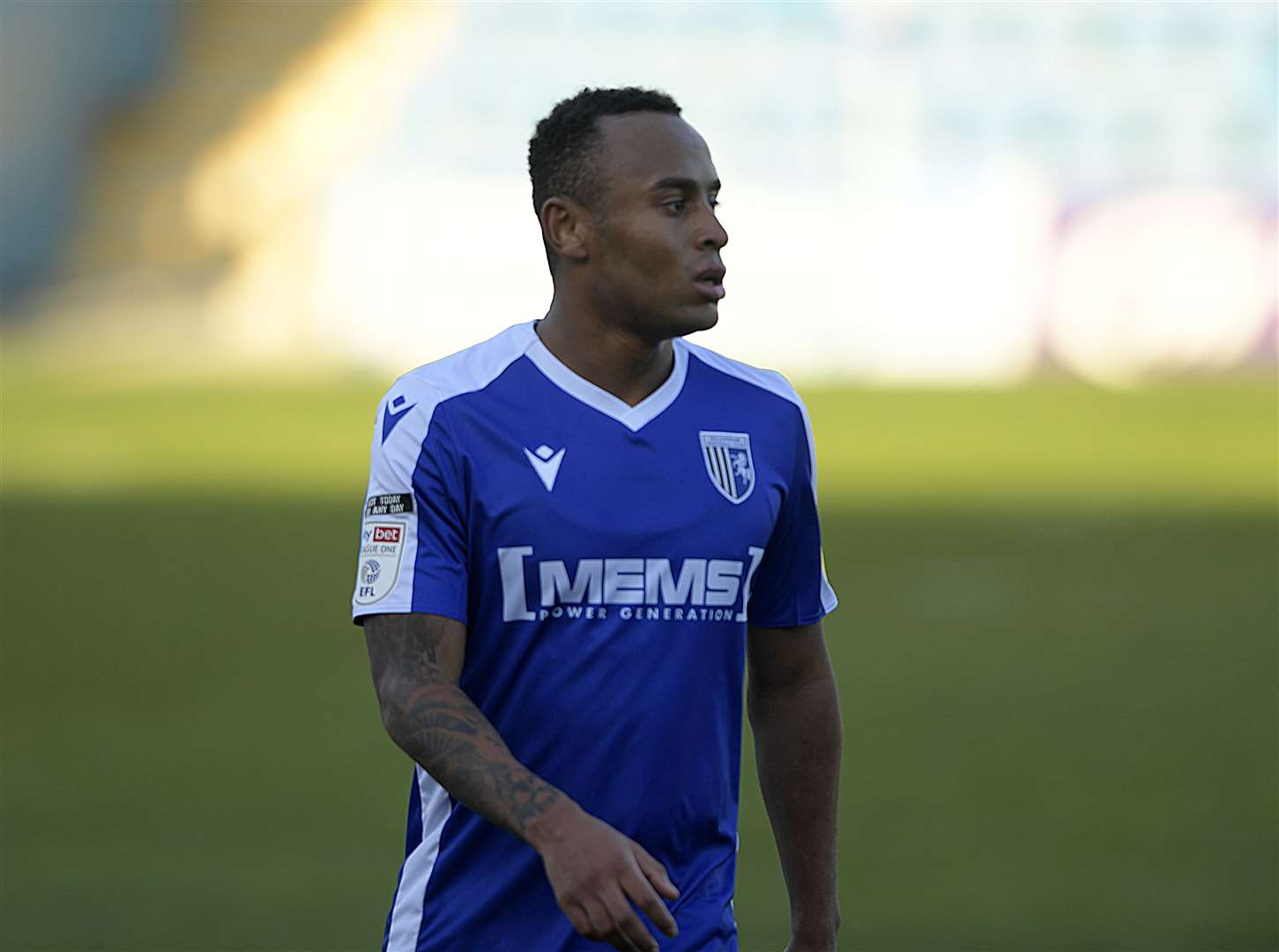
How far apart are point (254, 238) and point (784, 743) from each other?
116 ft

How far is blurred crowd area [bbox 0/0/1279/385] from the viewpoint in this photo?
116 ft

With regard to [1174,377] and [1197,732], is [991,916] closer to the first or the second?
[1197,732]

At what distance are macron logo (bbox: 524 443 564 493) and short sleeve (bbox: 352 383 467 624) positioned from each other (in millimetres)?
121

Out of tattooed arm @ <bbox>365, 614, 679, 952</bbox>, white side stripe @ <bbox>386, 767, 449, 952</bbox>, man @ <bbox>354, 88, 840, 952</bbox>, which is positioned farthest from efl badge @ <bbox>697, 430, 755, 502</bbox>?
white side stripe @ <bbox>386, 767, 449, 952</bbox>

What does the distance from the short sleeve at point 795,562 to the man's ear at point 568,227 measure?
47cm

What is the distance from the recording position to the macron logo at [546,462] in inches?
123

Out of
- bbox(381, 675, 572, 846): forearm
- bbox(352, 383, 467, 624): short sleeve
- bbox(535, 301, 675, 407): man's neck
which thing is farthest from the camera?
bbox(535, 301, 675, 407): man's neck

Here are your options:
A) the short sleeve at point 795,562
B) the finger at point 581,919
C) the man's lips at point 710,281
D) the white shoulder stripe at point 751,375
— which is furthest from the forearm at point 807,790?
the finger at point 581,919

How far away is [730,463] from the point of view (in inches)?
129

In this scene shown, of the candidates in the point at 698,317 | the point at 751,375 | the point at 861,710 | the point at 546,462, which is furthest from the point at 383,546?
the point at 861,710

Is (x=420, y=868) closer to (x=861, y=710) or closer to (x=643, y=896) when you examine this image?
(x=643, y=896)

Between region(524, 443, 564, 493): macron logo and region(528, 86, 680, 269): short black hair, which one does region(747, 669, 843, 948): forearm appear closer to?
region(524, 443, 564, 493): macron logo

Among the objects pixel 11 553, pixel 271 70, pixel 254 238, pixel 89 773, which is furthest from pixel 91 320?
pixel 89 773

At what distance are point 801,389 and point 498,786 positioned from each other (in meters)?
29.7
